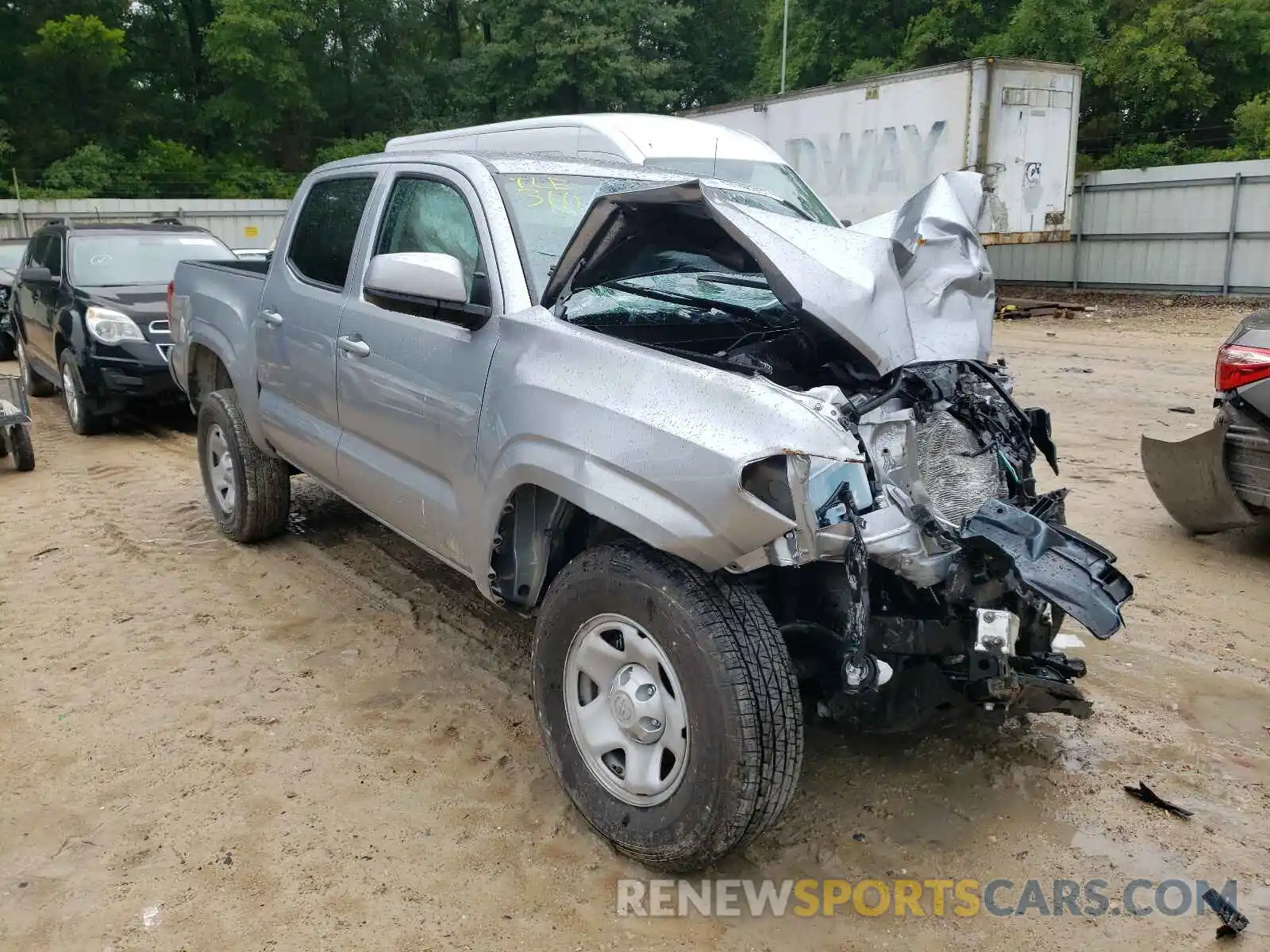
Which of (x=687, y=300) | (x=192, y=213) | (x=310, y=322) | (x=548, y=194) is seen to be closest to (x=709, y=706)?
(x=687, y=300)

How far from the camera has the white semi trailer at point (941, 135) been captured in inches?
541

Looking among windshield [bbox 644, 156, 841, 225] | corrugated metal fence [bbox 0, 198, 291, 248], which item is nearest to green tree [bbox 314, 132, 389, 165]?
corrugated metal fence [bbox 0, 198, 291, 248]

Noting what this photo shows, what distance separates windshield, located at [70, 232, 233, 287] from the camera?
29.9 ft

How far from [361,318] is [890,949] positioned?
9.75ft

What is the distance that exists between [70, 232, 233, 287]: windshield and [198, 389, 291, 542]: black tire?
13.2 feet

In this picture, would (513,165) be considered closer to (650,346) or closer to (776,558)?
(650,346)

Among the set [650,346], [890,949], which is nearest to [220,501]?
[650,346]

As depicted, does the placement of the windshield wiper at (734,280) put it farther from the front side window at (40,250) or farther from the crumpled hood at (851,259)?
the front side window at (40,250)

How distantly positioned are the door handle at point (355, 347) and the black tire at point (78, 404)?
17.9 ft

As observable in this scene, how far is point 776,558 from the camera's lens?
8.21 feet

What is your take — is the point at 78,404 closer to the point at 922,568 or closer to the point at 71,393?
the point at 71,393

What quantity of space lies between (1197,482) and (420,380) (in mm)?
4090

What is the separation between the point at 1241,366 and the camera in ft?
16.0

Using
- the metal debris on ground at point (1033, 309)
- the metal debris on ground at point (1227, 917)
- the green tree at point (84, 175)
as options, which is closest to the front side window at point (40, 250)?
the metal debris on ground at point (1227, 917)
